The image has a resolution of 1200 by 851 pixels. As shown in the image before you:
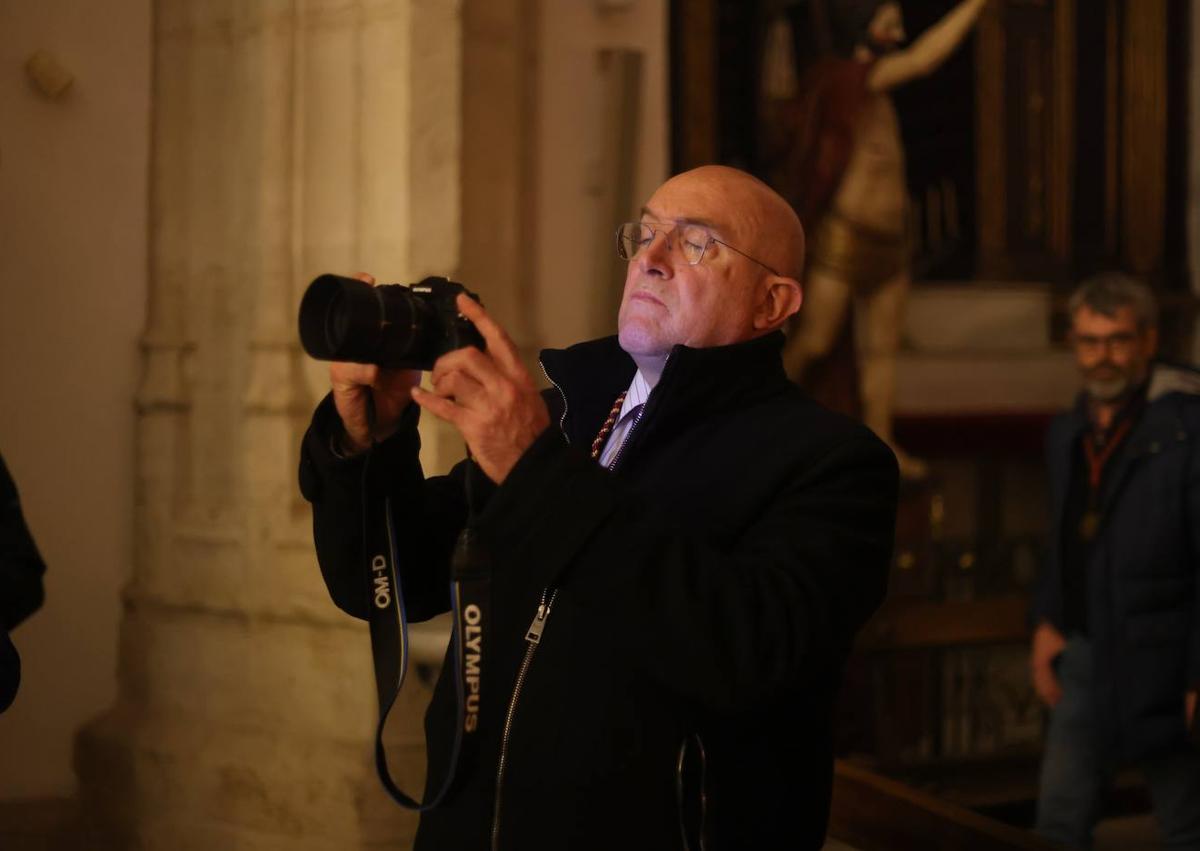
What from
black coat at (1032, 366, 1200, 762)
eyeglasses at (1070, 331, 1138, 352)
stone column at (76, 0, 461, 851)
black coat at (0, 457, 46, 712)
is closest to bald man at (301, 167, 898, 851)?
black coat at (0, 457, 46, 712)

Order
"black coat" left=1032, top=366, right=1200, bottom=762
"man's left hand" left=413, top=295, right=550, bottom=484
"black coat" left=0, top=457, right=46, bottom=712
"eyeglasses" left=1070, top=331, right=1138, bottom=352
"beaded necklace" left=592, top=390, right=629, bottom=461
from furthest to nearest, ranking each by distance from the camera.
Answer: "eyeglasses" left=1070, top=331, right=1138, bottom=352 → "black coat" left=1032, top=366, right=1200, bottom=762 → "black coat" left=0, top=457, right=46, bottom=712 → "beaded necklace" left=592, top=390, right=629, bottom=461 → "man's left hand" left=413, top=295, right=550, bottom=484

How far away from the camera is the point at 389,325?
65.1 inches

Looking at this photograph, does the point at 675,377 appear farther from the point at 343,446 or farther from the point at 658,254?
the point at 343,446

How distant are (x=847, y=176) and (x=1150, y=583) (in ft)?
9.05

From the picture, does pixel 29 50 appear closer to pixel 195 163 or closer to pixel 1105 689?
pixel 195 163

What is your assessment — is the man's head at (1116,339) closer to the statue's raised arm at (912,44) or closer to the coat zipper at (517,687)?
the statue's raised arm at (912,44)

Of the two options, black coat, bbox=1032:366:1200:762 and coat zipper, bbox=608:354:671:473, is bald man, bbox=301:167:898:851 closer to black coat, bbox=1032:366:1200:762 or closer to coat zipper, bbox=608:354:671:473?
coat zipper, bbox=608:354:671:473

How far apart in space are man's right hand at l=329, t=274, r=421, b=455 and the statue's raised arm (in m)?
4.56

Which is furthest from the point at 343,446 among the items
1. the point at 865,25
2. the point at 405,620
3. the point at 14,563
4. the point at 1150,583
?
the point at 865,25

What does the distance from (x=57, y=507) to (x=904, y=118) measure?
4095 mm

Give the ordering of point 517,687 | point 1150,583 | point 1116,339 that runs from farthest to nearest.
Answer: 1. point 1116,339
2. point 1150,583
3. point 517,687

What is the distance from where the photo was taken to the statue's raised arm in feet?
19.9

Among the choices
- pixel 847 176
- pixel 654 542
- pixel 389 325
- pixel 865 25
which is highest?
pixel 865 25

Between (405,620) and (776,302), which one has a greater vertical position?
(776,302)
